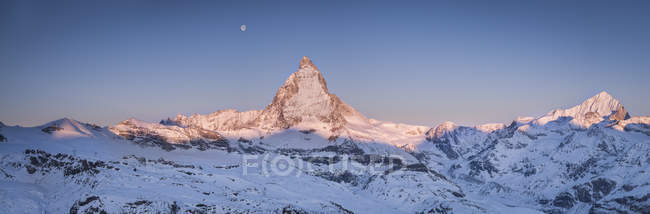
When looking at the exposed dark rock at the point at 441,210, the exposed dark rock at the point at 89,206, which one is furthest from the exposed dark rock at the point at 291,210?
the exposed dark rock at the point at 441,210

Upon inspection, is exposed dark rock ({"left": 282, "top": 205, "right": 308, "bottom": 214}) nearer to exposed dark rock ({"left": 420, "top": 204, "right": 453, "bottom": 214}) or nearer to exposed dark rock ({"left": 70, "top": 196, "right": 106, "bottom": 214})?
exposed dark rock ({"left": 70, "top": 196, "right": 106, "bottom": 214})

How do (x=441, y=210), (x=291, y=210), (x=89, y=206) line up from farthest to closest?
(x=441, y=210) → (x=291, y=210) → (x=89, y=206)

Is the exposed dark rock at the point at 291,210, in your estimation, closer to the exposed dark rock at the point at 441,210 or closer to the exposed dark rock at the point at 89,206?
the exposed dark rock at the point at 89,206

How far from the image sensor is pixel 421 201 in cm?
19450

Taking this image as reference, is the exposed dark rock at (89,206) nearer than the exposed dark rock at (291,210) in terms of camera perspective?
Yes

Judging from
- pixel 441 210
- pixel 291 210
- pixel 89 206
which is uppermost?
pixel 89 206

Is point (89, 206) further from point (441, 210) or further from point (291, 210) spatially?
point (441, 210)

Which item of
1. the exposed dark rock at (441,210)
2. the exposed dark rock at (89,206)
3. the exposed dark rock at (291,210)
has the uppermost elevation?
the exposed dark rock at (89,206)

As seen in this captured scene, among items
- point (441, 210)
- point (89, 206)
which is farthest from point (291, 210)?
point (441, 210)

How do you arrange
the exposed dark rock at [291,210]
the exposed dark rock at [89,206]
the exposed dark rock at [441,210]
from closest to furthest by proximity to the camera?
the exposed dark rock at [89,206]
the exposed dark rock at [291,210]
the exposed dark rock at [441,210]

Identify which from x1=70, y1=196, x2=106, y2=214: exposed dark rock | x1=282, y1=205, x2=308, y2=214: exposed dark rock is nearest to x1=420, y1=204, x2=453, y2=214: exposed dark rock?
x1=282, y1=205, x2=308, y2=214: exposed dark rock

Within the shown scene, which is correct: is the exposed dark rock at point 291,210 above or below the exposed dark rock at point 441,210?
above

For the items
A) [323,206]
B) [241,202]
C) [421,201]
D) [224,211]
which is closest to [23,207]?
[224,211]

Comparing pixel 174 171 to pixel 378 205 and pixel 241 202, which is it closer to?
pixel 241 202
